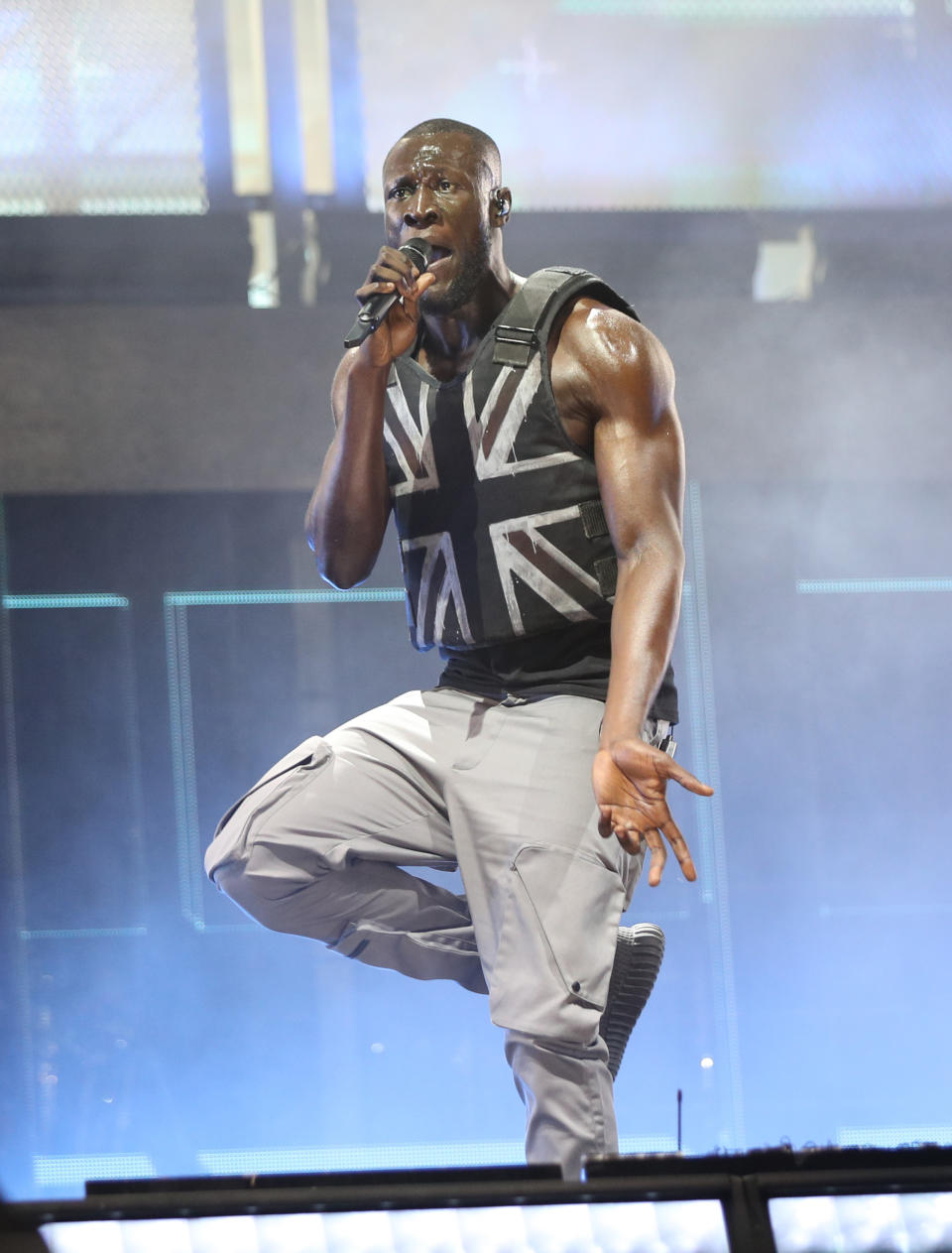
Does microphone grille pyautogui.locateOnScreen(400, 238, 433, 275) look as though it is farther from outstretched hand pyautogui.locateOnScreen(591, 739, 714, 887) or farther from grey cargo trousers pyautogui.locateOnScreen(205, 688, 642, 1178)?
outstretched hand pyautogui.locateOnScreen(591, 739, 714, 887)

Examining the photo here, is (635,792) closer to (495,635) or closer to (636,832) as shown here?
(636,832)

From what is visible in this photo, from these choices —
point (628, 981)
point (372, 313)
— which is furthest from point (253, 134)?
point (628, 981)

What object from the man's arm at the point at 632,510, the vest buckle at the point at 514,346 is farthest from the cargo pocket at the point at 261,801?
the vest buckle at the point at 514,346

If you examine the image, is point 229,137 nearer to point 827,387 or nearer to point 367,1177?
point 827,387

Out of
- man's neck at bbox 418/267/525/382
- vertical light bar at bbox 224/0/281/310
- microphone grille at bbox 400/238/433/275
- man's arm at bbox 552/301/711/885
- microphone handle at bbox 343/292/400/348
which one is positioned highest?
vertical light bar at bbox 224/0/281/310

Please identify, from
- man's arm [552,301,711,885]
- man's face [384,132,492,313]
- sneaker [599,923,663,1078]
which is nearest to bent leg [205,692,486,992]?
sneaker [599,923,663,1078]

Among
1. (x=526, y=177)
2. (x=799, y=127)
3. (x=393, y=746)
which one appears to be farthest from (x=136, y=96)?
(x=393, y=746)

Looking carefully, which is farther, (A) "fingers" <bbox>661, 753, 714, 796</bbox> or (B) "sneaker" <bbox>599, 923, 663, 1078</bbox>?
(B) "sneaker" <bbox>599, 923, 663, 1078</bbox>

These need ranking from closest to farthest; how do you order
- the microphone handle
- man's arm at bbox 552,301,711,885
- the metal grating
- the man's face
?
man's arm at bbox 552,301,711,885, the microphone handle, the man's face, the metal grating

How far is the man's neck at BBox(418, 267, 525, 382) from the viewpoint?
190 centimetres

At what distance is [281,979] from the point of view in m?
3.42

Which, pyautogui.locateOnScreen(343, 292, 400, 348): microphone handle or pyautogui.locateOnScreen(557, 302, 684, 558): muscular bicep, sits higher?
pyautogui.locateOnScreen(343, 292, 400, 348): microphone handle

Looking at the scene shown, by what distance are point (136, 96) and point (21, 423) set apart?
837mm

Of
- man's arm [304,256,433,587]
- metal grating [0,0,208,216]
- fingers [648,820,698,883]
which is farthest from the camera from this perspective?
metal grating [0,0,208,216]
